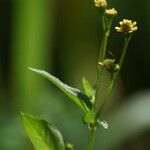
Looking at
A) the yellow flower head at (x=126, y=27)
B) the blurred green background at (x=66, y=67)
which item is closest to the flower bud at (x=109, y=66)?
the yellow flower head at (x=126, y=27)

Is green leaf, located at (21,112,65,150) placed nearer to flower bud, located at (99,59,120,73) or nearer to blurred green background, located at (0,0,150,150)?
flower bud, located at (99,59,120,73)

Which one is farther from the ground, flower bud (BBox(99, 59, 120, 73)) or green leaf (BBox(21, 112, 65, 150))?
flower bud (BBox(99, 59, 120, 73))

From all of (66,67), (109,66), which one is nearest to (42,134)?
(109,66)

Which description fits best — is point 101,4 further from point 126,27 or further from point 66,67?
point 66,67

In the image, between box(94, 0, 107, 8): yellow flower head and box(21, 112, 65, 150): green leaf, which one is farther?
box(94, 0, 107, 8): yellow flower head

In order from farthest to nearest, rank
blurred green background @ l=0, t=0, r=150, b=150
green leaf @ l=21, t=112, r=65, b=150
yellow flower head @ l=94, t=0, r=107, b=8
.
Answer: blurred green background @ l=0, t=0, r=150, b=150, yellow flower head @ l=94, t=0, r=107, b=8, green leaf @ l=21, t=112, r=65, b=150

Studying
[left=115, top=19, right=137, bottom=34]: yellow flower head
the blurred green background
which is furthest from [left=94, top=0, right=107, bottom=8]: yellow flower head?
the blurred green background

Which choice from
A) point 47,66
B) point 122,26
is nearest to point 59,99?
point 47,66
